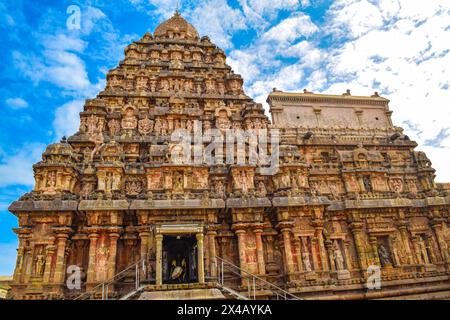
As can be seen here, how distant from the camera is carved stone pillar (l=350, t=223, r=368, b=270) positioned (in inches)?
765

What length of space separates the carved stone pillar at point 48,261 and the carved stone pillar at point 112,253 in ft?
9.78

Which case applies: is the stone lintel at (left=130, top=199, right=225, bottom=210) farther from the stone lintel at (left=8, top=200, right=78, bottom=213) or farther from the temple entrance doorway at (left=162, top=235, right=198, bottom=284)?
the stone lintel at (left=8, top=200, right=78, bottom=213)

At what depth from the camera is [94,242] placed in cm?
1655

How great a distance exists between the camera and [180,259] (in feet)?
55.5

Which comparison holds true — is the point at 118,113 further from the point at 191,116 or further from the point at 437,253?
the point at 437,253

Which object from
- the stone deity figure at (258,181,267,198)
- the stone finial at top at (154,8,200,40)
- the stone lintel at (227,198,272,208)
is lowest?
the stone lintel at (227,198,272,208)

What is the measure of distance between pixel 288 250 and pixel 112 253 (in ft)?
32.5

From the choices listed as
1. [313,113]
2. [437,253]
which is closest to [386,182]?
[437,253]

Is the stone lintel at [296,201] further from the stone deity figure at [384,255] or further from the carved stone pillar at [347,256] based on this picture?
the stone deity figure at [384,255]

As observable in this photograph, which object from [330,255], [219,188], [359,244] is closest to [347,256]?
[359,244]

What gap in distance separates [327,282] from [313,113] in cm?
2277

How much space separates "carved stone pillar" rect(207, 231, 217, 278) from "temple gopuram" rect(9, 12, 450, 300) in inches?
2.3

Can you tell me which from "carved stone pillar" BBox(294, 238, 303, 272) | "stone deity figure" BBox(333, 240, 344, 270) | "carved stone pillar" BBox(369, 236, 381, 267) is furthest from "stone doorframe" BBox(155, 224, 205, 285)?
"carved stone pillar" BBox(369, 236, 381, 267)
